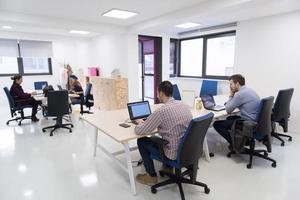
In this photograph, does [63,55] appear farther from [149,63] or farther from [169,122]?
[169,122]

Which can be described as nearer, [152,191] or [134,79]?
[152,191]

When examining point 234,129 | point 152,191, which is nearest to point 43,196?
point 152,191

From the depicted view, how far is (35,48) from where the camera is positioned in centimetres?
772

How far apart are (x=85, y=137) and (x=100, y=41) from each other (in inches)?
172

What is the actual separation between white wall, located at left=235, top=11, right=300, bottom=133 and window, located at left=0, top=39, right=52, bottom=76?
7042mm

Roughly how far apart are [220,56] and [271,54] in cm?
169

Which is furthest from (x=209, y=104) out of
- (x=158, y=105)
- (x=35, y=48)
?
(x=35, y=48)

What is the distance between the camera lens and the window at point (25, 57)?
23.9ft

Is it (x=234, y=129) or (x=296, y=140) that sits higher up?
(x=234, y=129)

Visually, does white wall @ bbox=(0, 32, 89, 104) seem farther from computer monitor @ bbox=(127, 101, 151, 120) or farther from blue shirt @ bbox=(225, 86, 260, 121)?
blue shirt @ bbox=(225, 86, 260, 121)

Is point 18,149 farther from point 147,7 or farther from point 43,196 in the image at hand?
point 147,7

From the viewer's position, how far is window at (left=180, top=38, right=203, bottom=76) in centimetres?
659

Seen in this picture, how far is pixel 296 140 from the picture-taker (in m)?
3.85

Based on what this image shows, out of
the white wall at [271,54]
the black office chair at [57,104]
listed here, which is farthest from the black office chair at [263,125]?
the black office chair at [57,104]
